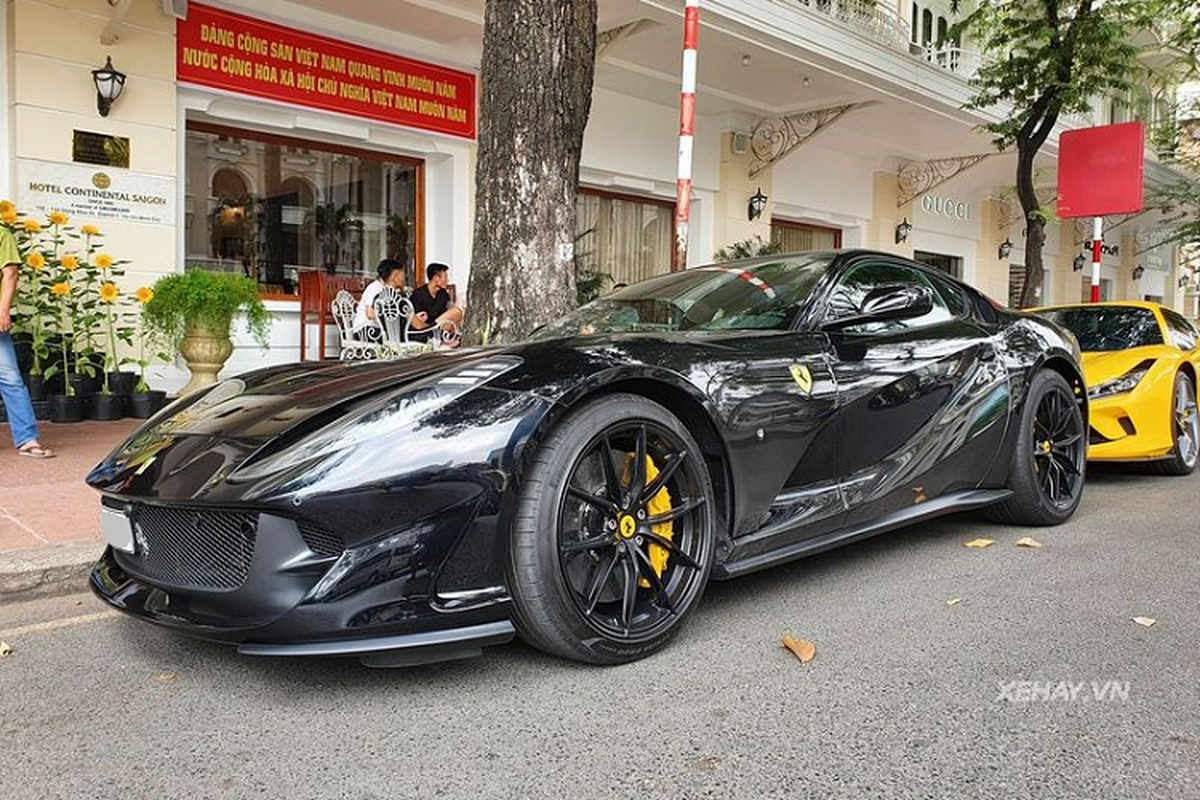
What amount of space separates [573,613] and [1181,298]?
35.7m

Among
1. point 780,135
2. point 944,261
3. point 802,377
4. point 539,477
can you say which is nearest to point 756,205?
point 780,135

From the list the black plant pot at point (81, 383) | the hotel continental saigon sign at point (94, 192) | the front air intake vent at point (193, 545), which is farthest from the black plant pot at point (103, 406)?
the front air intake vent at point (193, 545)

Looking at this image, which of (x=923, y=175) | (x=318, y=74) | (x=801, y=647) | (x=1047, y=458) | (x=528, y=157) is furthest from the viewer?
(x=923, y=175)

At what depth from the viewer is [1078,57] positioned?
1091 cm

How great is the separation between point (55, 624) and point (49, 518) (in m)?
1.32

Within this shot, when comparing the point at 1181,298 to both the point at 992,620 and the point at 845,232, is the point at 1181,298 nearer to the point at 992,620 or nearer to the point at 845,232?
the point at 845,232

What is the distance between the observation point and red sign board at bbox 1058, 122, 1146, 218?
11.1 m

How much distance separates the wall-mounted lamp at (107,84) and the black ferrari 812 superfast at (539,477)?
19.6 feet

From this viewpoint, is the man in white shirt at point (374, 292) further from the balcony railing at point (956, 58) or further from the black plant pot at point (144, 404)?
the balcony railing at point (956, 58)

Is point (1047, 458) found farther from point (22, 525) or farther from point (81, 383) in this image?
point (81, 383)

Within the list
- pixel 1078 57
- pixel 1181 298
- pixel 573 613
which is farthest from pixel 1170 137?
pixel 573 613

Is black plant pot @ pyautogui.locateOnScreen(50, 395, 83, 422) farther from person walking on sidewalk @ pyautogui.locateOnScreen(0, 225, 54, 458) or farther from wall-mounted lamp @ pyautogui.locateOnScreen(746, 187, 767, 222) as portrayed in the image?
wall-mounted lamp @ pyautogui.locateOnScreen(746, 187, 767, 222)

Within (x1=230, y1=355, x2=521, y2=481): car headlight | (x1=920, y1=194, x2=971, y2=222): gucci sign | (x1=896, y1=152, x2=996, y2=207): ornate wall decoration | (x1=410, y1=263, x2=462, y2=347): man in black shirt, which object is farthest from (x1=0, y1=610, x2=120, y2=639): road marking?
(x1=920, y1=194, x2=971, y2=222): gucci sign

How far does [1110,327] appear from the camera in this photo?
23.0ft
